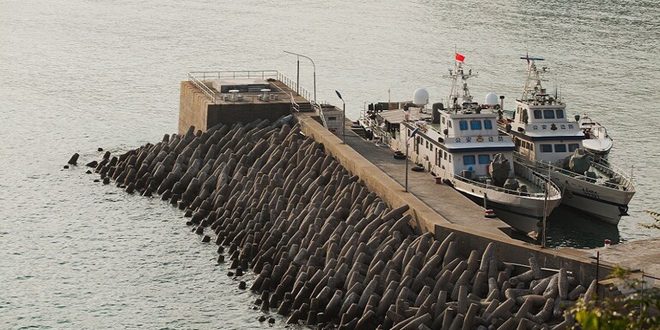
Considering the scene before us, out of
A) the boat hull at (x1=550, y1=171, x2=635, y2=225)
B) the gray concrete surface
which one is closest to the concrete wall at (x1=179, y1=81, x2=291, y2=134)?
the gray concrete surface

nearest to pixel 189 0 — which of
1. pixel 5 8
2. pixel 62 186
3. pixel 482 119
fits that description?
pixel 5 8

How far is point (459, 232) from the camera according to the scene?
4341cm

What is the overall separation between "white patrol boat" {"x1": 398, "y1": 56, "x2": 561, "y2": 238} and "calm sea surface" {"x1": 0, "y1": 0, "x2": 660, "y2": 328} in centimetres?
328

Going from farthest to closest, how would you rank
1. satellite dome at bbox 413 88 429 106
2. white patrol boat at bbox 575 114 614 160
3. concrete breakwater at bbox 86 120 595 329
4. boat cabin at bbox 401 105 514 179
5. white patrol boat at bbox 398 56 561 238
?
satellite dome at bbox 413 88 429 106 < white patrol boat at bbox 575 114 614 160 < boat cabin at bbox 401 105 514 179 < white patrol boat at bbox 398 56 561 238 < concrete breakwater at bbox 86 120 595 329

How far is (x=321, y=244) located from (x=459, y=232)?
267 inches

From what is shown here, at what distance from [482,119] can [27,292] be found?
22.3m

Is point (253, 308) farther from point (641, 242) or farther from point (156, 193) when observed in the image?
point (156, 193)

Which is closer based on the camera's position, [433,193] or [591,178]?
[433,193]

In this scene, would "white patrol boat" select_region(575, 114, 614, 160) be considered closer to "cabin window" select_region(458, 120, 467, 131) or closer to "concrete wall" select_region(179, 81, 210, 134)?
"cabin window" select_region(458, 120, 467, 131)

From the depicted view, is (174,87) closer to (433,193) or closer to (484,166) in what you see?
(484,166)

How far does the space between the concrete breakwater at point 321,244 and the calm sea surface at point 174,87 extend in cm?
161

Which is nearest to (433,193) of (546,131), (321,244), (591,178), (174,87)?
(321,244)

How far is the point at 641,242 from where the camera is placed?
43.6 meters

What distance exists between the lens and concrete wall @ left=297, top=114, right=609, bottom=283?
40031 millimetres
